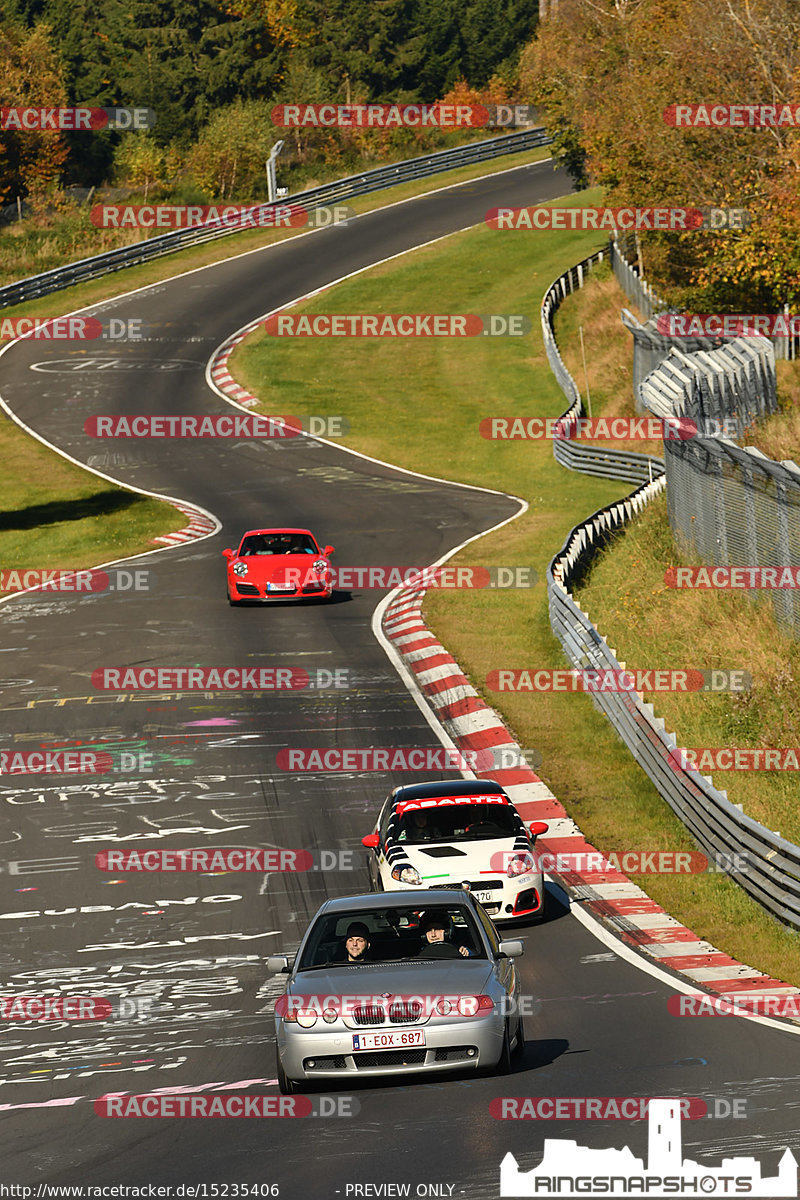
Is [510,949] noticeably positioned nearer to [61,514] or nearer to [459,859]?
[459,859]

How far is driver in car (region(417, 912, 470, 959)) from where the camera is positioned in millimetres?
11320

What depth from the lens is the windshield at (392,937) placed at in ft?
37.4

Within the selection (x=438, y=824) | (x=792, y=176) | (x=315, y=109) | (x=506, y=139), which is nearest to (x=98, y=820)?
(x=438, y=824)

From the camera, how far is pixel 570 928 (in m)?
15.3

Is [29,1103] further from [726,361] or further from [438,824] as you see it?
[726,361]

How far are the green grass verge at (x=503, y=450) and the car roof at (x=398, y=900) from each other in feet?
11.7

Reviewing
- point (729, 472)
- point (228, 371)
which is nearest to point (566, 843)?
point (729, 472)

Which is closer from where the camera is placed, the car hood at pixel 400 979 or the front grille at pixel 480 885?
the car hood at pixel 400 979

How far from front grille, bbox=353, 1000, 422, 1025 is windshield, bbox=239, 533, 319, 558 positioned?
21733 millimetres

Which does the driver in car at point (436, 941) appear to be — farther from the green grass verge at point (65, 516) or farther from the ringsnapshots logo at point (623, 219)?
the ringsnapshots logo at point (623, 219)

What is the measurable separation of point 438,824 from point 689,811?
11.6ft

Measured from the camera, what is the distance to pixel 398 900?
1173 centimetres

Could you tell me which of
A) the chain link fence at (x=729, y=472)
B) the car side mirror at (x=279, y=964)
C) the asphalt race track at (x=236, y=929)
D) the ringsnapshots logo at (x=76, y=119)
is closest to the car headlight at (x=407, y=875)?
the asphalt race track at (x=236, y=929)

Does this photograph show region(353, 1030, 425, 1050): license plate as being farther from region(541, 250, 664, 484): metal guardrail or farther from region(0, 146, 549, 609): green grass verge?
region(541, 250, 664, 484): metal guardrail
